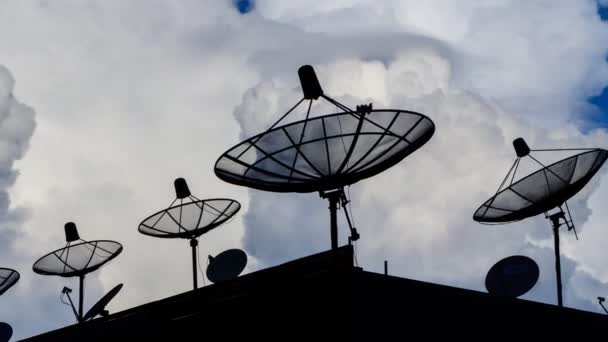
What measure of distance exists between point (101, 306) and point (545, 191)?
11.9m

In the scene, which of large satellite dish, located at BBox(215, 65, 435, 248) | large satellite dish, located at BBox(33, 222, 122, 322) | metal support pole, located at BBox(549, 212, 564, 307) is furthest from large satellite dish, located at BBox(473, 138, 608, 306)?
large satellite dish, located at BBox(33, 222, 122, 322)

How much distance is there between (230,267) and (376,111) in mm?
7461

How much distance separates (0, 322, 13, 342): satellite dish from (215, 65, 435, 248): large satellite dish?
12315 mm

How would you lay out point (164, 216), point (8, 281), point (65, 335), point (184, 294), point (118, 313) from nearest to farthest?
1. point (65, 335)
2. point (184, 294)
3. point (118, 313)
4. point (164, 216)
5. point (8, 281)

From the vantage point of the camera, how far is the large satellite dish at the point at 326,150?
15867mm

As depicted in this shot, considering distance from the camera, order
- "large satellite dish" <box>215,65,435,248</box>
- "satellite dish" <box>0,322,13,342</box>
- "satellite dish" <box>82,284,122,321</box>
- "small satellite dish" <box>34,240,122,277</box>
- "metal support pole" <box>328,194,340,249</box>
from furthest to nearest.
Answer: "small satellite dish" <box>34,240,122,277</box>, "satellite dish" <box>0,322,13,342</box>, "satellite dish" <box>82,284,122,321</box>, "large satellite dish" <box>215,65,435,248</box>, "metal support pole" <box>328,194,340,249</box>

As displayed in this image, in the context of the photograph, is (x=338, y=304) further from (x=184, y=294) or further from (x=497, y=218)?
(x=497, y=218)

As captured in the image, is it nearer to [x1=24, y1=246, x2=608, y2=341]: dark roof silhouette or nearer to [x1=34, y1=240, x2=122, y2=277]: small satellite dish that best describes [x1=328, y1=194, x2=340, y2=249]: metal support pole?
[x1=24, y1=246, x2=608, y2=341]: dark roof silhouette

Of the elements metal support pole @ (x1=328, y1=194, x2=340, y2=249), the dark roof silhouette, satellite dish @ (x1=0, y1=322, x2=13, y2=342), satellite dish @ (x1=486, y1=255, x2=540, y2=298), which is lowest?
the dark roof silhouette

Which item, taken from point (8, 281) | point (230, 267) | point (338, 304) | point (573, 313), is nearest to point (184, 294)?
point (338, 304)

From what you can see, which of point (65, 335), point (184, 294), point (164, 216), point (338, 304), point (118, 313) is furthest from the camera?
point (164, 216)

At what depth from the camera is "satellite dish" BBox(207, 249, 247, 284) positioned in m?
21.5

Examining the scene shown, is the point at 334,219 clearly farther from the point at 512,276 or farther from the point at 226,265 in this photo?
the point at 226,265

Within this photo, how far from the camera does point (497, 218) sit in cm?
2197
